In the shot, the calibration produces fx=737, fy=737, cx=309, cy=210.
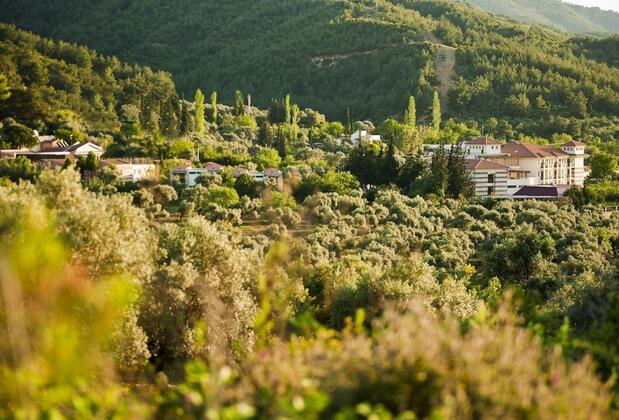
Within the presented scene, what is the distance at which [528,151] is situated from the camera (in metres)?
48.4

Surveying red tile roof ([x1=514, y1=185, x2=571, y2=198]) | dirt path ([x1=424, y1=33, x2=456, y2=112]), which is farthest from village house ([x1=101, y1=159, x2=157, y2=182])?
dirt path ([x1=424, y1=33, x2=456, y2=112])

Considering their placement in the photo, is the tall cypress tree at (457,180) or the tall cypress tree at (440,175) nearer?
the tall cypress tree at (440,175)

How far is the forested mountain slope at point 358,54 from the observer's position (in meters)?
78.9

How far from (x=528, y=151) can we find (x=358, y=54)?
175 feet

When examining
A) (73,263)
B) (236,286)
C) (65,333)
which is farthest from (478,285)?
(65,333)

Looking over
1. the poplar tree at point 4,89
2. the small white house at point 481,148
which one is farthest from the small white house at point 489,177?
the poplar tree at point 4,89

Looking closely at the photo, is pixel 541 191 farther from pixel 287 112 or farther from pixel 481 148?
pixel 287 112

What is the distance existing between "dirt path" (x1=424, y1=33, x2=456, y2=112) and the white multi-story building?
30.4 metres

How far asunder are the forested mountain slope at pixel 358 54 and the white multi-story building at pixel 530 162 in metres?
15.8

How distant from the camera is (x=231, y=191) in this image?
114ft

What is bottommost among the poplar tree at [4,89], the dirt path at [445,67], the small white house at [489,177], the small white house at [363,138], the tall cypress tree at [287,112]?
the small white house at [489,177]

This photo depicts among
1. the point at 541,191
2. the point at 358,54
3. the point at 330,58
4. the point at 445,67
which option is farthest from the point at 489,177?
the point at 330,58

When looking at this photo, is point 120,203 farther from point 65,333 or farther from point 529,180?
point 529,180

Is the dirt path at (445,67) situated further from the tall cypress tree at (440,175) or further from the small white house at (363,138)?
the tall cypress tree at (440,175)
